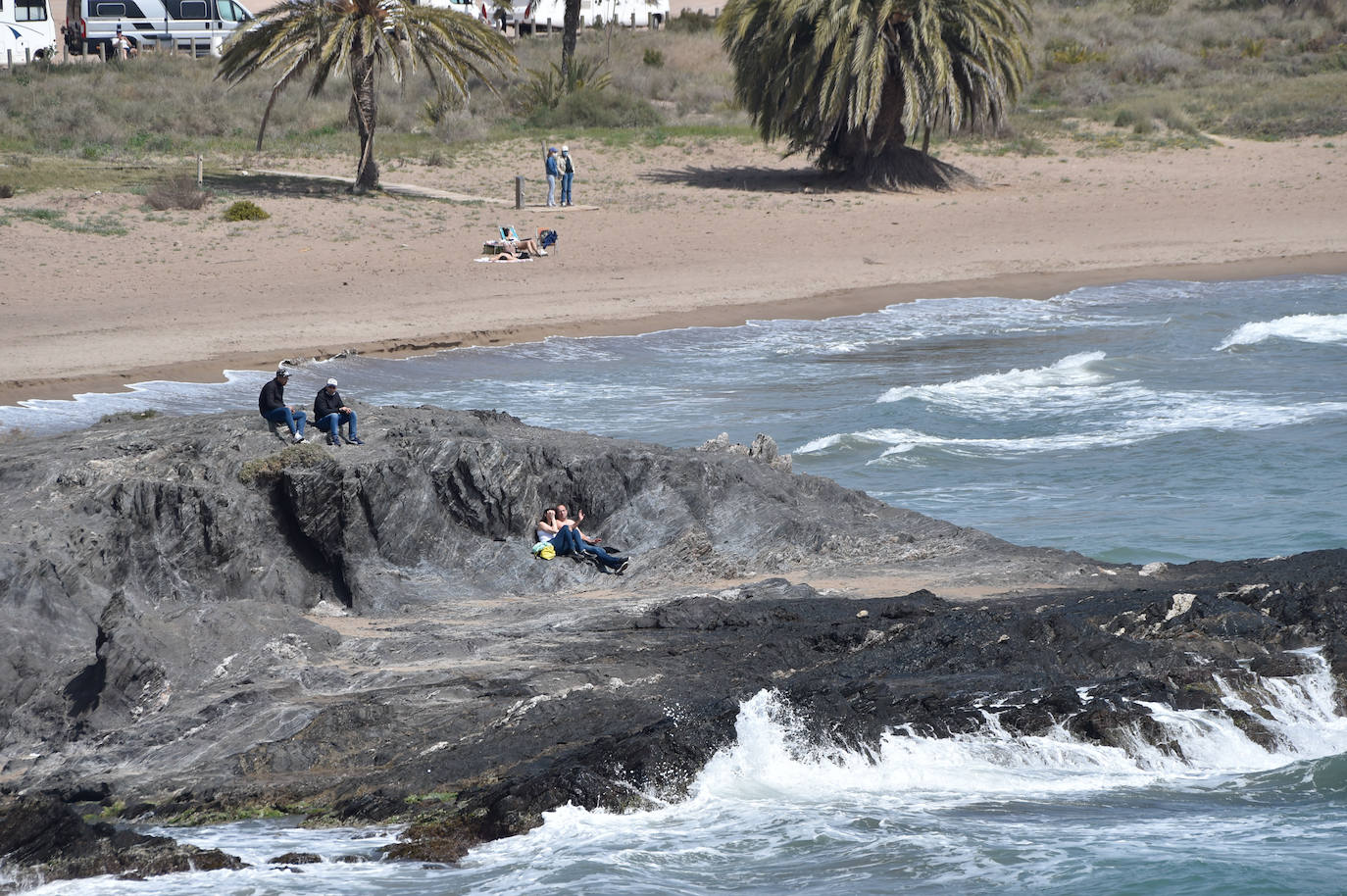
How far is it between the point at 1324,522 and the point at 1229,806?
745 centimetres

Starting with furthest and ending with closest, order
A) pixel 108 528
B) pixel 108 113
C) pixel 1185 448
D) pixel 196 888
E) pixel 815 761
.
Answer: pixel 108 113 → pixel 1185 448 → pixel 108 528 → pixel 815 761 → pixel 196 888

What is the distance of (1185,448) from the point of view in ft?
60.3

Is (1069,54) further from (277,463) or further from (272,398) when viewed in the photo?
(277,463)

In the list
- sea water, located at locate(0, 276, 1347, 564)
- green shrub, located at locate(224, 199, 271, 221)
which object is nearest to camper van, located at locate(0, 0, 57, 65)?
green shrub, located at locate(224, 199, 271, 221)

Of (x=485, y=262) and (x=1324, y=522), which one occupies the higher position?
(x=485, y=262)

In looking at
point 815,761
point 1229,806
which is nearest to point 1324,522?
point 1229,806

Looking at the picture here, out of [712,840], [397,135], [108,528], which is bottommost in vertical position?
[712,840]

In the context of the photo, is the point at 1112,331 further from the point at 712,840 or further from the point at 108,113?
the point at 108,113


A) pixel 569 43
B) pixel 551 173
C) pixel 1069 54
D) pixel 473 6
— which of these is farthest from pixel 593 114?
pixel 1069 54

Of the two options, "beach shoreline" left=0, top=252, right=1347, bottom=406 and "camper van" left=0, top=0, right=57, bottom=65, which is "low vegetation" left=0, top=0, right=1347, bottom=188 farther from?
"beach shoreline" left=0, top=252, right=1347, bottom=406

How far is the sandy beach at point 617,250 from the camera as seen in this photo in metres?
22.2

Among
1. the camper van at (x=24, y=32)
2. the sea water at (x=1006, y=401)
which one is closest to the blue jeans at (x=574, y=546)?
the sea water at (x=1006, y=401)

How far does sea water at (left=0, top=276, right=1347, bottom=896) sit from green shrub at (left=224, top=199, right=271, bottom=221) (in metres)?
7.08

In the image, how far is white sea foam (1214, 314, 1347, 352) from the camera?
24750 millimetres
